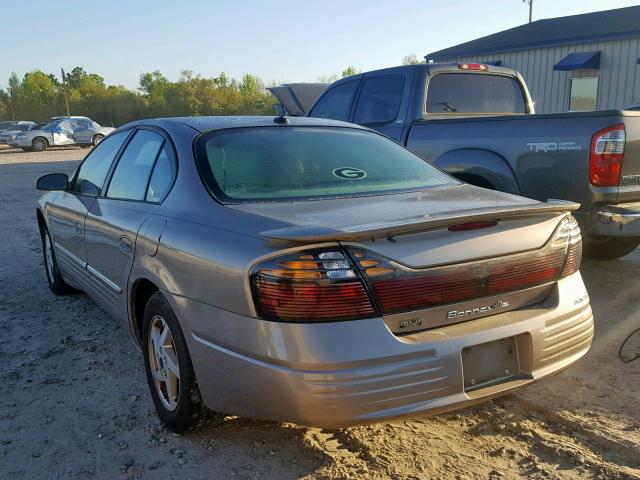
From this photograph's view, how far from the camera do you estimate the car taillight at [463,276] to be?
2232 mm

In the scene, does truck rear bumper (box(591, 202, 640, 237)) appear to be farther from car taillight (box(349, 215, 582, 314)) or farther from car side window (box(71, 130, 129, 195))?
car side window (box(71, 130, 129, 195))

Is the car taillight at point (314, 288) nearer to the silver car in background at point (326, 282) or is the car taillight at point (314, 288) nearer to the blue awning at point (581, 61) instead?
the silver car in background at point (326, 282)

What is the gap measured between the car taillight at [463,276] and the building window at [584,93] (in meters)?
16.5

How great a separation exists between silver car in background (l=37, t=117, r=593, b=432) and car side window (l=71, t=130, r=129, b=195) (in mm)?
722

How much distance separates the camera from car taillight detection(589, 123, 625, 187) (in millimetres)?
4109

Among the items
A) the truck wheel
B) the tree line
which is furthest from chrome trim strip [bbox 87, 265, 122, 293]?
the tree line

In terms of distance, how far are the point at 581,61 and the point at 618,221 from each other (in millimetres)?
14565

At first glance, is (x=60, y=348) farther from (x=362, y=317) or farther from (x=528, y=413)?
(x=528, y=413)

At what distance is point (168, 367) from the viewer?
2.91 metres

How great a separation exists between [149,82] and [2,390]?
9003 cm

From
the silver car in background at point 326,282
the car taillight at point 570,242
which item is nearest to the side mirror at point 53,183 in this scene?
the silver car in background at point 326,282

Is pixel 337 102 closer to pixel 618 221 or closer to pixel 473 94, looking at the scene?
pixel 473 94

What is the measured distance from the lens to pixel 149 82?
3423 inches

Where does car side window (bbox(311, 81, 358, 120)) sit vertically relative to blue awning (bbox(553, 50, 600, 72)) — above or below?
below
